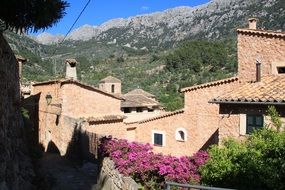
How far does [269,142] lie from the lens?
30.0 ft

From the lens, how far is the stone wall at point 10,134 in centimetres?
1129

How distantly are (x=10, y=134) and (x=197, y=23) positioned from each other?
306 ft

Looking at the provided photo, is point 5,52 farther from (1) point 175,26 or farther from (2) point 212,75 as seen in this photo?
(1) point 175,26

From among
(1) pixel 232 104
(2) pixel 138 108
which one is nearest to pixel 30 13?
(1) pixel 232 104

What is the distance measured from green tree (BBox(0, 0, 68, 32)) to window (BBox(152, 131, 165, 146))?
15.2 meters

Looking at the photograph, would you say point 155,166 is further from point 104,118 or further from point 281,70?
point 104,118

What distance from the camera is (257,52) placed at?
19969mm

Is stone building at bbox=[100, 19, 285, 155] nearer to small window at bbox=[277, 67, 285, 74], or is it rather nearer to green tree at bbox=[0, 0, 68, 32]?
small window at bbox=[277, 67, 285, 74]

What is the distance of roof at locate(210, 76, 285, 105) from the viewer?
49.5ft

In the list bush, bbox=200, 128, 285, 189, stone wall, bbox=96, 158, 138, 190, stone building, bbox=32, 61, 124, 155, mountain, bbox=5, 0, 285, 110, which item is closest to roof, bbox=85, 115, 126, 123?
stone building, bbox=32, 61, 124, 155

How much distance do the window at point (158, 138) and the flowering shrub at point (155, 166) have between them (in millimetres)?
12529

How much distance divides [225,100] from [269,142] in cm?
713

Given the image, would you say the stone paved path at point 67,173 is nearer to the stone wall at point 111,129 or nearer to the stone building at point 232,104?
the stone wall at point 111,129

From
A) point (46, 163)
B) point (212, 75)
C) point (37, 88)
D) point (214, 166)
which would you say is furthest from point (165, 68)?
point (214, 166)
